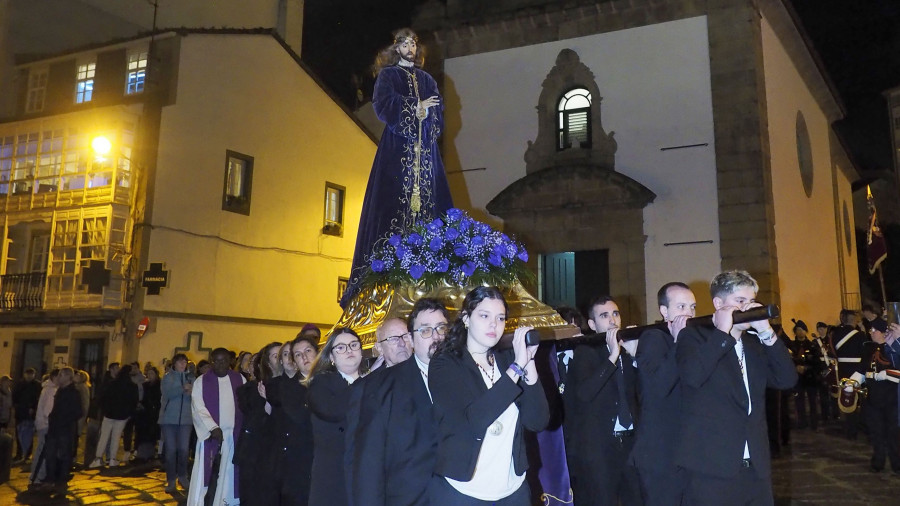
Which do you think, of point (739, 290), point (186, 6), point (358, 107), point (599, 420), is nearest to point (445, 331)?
point (739, 290)

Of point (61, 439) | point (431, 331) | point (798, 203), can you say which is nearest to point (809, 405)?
point (798, 203)

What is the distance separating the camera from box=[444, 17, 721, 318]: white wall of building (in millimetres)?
14594

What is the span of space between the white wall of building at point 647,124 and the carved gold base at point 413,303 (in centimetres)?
979

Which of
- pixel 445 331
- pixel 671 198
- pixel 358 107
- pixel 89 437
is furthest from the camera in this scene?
pixel 358 107

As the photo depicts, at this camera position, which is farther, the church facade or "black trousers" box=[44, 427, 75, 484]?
the church facade

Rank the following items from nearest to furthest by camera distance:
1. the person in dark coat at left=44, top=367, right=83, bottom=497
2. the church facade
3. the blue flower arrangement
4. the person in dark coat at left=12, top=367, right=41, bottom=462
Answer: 1. the blue flower arrangement
2. the person in dark coat at left=44, top=367, right=83, bottom=497
3. the person in dark coat at left=12, top=367, right=41, bottom=462
4. the church facade

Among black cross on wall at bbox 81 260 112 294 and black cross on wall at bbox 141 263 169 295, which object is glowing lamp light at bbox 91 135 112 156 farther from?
black cross on wall at bbox 141 263 169 295

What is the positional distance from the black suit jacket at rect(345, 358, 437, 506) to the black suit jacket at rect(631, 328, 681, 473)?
143 cm

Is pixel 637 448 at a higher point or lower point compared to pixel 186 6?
lower

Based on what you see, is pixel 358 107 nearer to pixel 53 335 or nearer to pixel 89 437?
pixel 53 335

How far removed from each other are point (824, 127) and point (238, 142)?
17642 mm

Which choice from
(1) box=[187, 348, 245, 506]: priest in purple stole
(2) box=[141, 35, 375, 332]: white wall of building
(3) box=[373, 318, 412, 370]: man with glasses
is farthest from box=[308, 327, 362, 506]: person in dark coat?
(2) box=[141, 35, 375, 332]: white wall of building

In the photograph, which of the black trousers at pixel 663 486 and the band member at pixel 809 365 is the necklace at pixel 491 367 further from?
the band member at pixel 809 365

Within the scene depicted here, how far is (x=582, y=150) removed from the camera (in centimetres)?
1579
